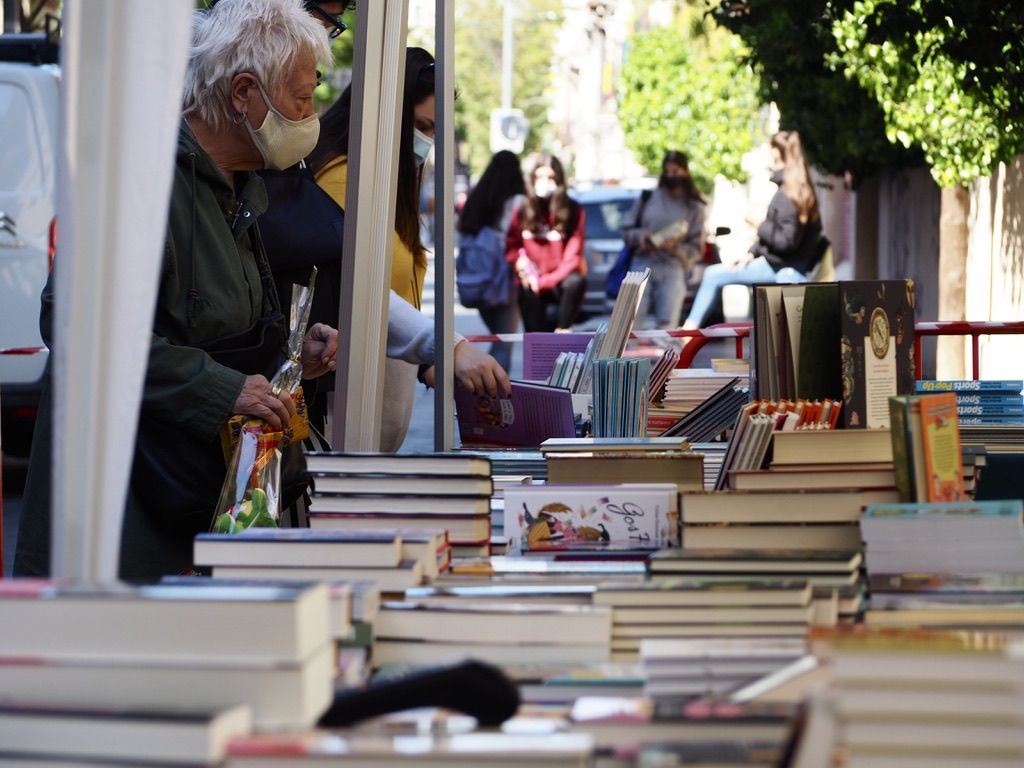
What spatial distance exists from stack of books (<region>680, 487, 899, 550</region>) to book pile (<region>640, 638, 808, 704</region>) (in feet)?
1.97

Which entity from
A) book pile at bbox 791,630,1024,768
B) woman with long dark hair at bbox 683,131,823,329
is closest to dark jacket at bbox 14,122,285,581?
book pile at bbox 791,630,1024,768

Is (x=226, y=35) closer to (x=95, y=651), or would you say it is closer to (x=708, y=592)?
(x=708, y=592)

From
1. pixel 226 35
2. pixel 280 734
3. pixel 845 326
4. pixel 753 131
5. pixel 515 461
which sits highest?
pixel 753 131

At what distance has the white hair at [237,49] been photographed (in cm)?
341

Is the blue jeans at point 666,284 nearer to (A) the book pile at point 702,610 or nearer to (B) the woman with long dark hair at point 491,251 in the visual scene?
(B) the woman with long dark hair at point 491,251

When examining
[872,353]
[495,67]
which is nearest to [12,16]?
[872,353]

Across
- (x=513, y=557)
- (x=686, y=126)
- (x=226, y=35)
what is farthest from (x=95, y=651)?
(x=686, y=126)

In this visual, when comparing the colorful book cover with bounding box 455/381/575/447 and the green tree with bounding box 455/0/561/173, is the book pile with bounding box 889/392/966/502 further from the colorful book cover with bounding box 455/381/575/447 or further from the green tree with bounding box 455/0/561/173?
the green tree with bounding box 455/0/561/173

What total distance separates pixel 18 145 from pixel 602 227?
40.9ft

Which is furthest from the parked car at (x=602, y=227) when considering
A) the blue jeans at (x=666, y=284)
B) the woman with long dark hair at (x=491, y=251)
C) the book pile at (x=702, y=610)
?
the book pile at (x=702, y=610)

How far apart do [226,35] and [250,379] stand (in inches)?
29.5

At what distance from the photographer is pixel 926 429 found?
2.64 metres

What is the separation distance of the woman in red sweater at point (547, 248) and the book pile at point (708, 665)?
1167 cm

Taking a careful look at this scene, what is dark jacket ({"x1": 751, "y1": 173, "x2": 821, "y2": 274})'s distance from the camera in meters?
11.4
